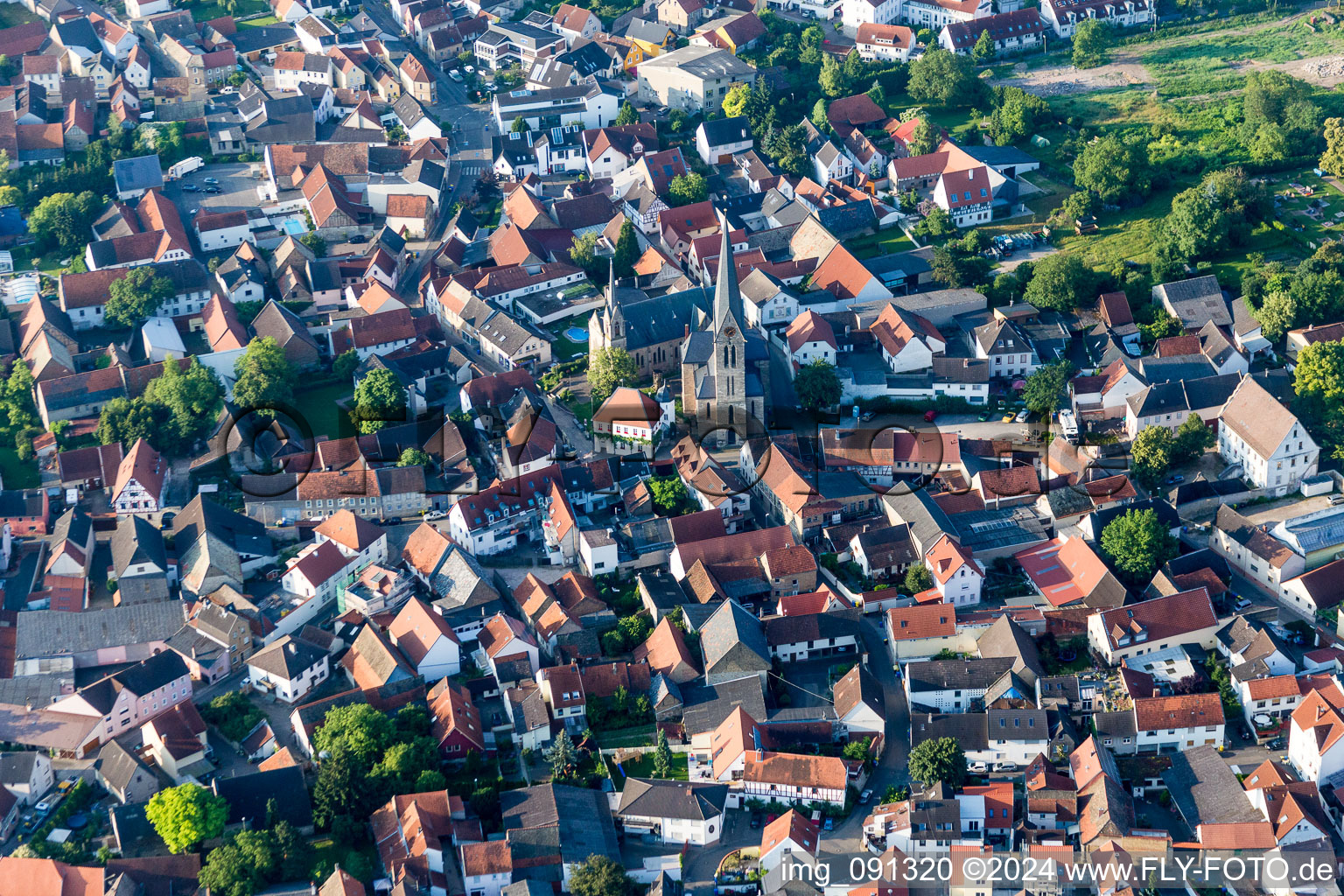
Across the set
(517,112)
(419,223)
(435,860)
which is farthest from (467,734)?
(517,112)

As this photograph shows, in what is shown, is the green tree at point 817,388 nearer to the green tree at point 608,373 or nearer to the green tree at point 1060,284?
the green tree at point 608,373

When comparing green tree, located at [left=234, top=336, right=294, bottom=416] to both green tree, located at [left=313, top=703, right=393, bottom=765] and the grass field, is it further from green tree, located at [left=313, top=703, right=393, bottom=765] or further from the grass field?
green tree, located at [left=313, top=703, right=393, bottom=765]

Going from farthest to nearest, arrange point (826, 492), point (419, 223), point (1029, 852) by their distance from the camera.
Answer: point (419, 223) → point (826, 492) → point (1029, 852)

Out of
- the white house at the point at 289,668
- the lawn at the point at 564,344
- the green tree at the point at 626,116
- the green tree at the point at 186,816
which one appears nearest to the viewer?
the green tree at the point at 186,816

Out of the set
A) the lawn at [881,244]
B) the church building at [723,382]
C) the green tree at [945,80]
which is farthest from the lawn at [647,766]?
the green tree at [945,80]

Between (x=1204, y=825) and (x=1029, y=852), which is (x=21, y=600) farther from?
(x=1204, y=825)

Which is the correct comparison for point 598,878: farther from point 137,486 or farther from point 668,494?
point 137,486

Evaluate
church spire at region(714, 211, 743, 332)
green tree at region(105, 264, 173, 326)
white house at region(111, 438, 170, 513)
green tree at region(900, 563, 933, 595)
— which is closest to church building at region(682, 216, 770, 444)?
church spire at region(714, 211, 743, 332)
